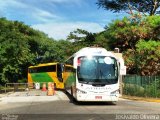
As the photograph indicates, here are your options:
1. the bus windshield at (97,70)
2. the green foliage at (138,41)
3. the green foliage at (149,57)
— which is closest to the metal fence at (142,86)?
the green foliage at (149,57)

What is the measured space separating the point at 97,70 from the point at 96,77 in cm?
44

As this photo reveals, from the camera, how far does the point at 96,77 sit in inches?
1051

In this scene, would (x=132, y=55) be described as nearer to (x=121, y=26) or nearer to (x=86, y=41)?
(x=121, y=26)

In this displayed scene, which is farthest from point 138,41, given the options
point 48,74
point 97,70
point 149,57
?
point 48,74

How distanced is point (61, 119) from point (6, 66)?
1679 inches

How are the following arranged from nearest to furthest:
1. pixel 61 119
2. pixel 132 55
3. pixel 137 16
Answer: pixel 61 119, pixel 132 55, pixel 137 16

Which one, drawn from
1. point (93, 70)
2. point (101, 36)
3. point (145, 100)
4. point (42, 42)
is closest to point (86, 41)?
point (101, 36)

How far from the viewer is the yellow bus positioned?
179 feet

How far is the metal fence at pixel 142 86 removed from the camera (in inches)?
1302

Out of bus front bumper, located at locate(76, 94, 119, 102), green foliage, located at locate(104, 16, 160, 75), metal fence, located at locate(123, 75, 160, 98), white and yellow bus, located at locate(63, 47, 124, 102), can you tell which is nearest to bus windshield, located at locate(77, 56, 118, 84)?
white and yellow bus, located at locate(63, 47, 124, 102)

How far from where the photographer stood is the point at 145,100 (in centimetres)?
3148

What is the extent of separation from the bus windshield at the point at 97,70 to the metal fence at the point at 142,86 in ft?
21.9

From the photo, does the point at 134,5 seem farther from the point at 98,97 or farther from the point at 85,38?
the point at 98,97

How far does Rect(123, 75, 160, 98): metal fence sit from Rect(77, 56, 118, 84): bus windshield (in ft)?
21.9
